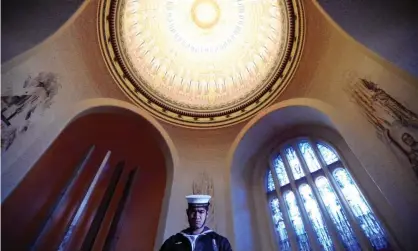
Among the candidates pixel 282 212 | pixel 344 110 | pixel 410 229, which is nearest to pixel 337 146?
pixel 344 110

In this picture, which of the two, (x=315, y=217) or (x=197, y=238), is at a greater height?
(x=315, y=217)

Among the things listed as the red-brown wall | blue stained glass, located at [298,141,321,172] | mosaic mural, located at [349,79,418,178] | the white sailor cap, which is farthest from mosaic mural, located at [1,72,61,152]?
mosaic mural, located at [349,79,418,178]

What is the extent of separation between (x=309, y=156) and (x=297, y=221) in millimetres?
1750

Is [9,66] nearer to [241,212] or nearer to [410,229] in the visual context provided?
[241,212]

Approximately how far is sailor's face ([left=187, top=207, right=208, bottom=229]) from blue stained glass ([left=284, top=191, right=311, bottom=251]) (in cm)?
364

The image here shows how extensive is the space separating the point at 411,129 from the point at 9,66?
6927 millimetres

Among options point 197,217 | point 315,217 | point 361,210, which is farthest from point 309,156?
point 197,217

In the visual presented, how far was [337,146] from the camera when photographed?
659 cm

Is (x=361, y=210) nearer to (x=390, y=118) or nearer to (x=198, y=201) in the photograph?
(x=390, y=118)

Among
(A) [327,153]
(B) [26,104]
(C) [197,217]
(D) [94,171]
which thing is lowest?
(C) [197,217]

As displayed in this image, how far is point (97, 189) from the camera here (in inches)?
298

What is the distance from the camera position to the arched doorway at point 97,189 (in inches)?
243

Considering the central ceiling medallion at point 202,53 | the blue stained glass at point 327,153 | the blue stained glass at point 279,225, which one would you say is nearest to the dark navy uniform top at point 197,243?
the blue stained glass at point 279,225

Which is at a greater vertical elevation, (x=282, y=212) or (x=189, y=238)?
(x=282, y=212)
